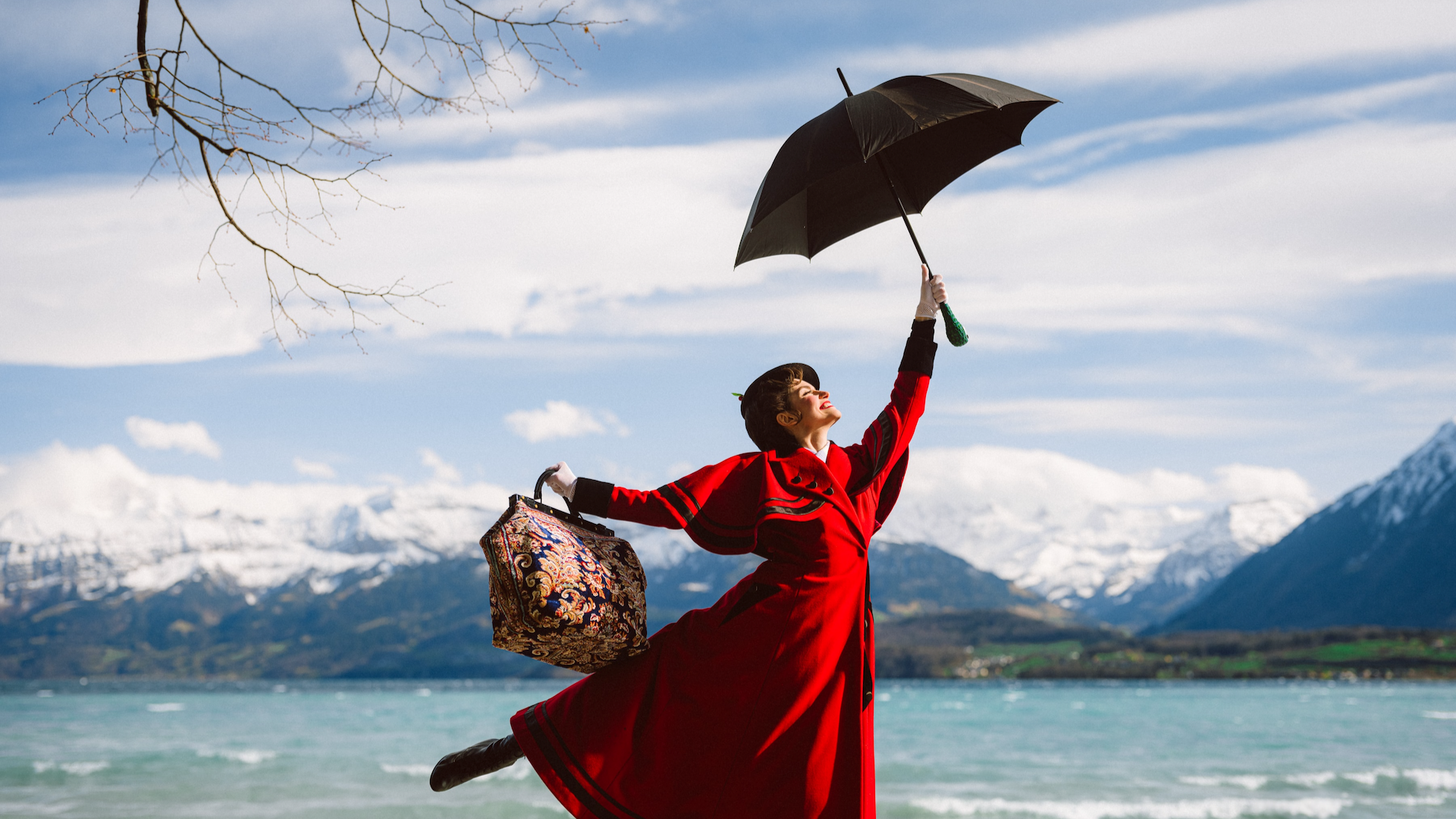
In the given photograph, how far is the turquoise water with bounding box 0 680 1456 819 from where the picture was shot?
20.0m

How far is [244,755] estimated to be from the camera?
34812mm

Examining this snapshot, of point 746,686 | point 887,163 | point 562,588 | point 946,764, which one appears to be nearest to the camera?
point 562,588

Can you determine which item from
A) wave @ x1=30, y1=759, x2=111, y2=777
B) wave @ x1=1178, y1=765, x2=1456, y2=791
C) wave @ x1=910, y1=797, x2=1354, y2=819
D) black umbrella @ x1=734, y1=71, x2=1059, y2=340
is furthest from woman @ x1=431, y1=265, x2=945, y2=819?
wave @ x1=30, y1=759, x2=111, y2=777

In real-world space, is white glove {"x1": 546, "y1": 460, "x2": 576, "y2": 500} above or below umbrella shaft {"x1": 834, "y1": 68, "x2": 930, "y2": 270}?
below

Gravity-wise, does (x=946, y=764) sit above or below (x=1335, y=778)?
below

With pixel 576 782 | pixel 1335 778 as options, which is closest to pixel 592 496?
pixel 576 782

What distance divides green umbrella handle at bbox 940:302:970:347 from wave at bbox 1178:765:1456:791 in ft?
72.5

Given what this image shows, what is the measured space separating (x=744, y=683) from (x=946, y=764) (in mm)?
28524

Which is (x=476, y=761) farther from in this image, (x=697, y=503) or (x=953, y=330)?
(x=953, y=330)

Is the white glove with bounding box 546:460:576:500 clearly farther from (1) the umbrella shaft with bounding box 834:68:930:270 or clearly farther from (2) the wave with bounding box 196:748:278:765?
(2) the wave with bounding box 196:748:278:765

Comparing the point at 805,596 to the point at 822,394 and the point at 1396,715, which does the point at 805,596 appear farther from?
the point at 1396,715

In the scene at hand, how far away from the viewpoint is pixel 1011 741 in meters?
39.8

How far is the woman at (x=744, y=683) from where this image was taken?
3670mm

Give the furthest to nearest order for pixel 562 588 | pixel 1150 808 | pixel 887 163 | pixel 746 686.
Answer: pixel 1150 808 → pixel 887 163 → pixel 746 686 → pixel 562 588
